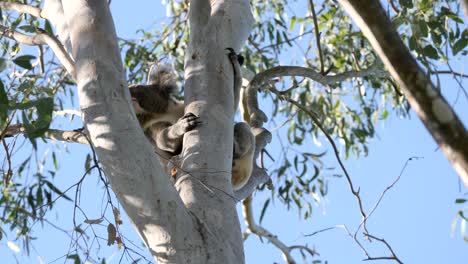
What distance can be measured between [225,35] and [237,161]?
3.34 ft

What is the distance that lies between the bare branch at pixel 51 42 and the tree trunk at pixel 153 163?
33cm

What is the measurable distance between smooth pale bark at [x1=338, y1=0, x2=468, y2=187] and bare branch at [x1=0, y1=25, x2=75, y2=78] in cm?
142

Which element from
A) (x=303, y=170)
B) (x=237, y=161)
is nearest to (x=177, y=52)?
(x=303, y=170)

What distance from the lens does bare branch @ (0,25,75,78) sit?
2.55 metres

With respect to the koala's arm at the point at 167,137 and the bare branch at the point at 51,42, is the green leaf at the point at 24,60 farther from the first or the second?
the koala's arm at the point at 167,137

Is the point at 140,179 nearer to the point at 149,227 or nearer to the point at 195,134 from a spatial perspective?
the point at 149,227

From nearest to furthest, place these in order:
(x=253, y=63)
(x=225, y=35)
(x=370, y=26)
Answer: (x=370, y=26), (x=225, y=35), (x=253, y=63)

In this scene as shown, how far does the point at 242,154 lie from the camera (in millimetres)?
3594

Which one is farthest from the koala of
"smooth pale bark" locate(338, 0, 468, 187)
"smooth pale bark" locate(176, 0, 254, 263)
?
"smooth pale bark" locate(338, 0, 468, 187)

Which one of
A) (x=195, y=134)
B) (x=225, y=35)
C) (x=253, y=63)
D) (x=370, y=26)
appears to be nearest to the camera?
(x=370, y=26)

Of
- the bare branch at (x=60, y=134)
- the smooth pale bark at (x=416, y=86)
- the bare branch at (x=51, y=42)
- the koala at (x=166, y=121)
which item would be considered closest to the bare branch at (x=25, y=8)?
the bare branch at (x=51, y=42)

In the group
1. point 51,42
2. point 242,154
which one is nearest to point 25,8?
point 51,42

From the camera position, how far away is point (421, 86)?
115cm

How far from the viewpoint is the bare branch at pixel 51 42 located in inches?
101
